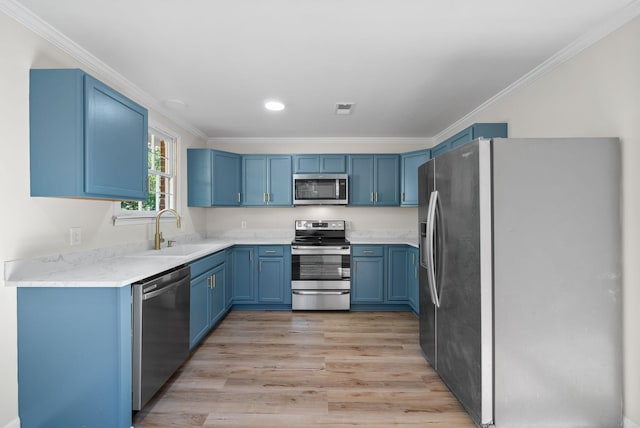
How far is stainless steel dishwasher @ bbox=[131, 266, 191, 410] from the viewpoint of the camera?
1940 millimetres

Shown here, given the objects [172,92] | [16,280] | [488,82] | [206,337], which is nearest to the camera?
[16,280]

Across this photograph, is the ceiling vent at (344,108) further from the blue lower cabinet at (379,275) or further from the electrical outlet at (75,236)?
the electrical outlet at (75,236)

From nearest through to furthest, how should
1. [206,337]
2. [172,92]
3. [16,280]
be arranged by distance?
[16,280] < [172,92] < [206,337]

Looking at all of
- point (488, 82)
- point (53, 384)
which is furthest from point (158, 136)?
point (488, 82)

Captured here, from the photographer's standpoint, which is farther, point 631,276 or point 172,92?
point 172,92

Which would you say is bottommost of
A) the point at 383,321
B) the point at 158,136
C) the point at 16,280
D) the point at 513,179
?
the point at 383,321

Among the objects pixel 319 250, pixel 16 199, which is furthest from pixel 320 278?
pixel 16 199

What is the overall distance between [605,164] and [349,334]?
259 centimetres

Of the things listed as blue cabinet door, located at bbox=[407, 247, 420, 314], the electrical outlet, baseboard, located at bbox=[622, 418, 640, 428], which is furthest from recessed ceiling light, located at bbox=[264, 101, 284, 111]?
baseboard, located at bbox=[622, 418, 640, 428]

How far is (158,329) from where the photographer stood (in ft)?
7.03

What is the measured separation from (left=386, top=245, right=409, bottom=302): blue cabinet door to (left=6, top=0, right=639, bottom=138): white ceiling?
1845mm

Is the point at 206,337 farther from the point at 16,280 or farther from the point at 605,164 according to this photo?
the point at 605,164

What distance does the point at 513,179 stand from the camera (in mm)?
1834

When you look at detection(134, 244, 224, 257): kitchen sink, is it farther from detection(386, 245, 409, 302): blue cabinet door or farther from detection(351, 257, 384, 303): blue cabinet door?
detection(386, 245, 409, 302): blue cabinet door
